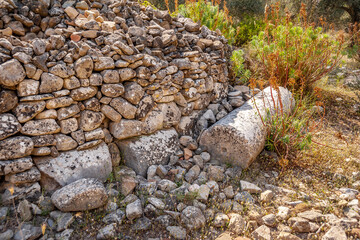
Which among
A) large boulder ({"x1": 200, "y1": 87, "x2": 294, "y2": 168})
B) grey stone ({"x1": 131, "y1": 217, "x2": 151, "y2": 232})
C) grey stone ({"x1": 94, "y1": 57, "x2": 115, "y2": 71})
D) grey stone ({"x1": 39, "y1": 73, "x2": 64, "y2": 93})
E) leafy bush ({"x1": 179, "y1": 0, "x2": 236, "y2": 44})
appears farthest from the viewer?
leafy bush ({"x1": 179, "y1": 0, "x2": 236, "y2": 44})

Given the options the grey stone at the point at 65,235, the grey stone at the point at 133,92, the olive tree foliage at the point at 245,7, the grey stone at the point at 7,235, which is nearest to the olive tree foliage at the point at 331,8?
the olive tree foliage at the point at 245,7

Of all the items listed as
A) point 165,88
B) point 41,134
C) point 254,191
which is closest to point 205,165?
point 254,191

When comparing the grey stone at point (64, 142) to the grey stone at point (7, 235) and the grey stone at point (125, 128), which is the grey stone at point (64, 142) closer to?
the grey stone at point (125, 128)

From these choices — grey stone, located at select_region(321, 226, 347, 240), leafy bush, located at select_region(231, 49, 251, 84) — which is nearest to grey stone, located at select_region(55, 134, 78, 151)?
grey stone, located at select_region(321, 226, 347, 240)

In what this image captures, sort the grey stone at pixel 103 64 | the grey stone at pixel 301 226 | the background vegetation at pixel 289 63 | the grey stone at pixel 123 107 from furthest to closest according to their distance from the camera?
the background vegetation at pixel 289 63
the grey stone at pixel 123 107
the grey stone at pixel 103 64
the grey stone at pixel 301 226

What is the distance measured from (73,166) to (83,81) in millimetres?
887

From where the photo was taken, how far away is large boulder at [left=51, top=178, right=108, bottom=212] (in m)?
2.45

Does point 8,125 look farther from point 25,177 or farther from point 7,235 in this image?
point 7,235

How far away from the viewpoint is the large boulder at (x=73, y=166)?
107 inches

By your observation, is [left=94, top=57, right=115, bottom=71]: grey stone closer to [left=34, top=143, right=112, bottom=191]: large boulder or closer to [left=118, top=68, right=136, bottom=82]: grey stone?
[left=118, top=68, right=136, bottom=82]: grey stone

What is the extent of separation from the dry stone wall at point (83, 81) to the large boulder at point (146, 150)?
0.35 ft

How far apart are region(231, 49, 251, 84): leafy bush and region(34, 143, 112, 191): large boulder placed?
111 inches

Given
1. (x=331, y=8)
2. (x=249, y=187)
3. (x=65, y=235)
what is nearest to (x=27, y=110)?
(x=65, y=235)

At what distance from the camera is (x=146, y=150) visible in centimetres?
324
